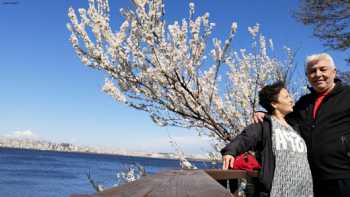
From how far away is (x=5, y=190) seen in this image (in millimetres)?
38000

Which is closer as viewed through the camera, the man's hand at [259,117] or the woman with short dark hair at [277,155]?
the woman with short dark hair at [277,155]

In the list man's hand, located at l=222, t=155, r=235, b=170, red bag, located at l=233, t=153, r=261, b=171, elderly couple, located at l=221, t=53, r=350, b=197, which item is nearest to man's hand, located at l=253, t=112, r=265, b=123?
elderly couple, located at l=221, t=53, r=350, b=197

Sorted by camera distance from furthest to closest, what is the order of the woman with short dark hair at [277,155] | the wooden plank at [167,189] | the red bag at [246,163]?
the red bag at [246,163], the woman with short dark hair at [277,155], the wooden plank at [167,189]

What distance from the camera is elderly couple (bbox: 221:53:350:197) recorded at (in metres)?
2.72

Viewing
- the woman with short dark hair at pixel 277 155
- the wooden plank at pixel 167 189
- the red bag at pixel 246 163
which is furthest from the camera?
the red bag at pixel 246 163

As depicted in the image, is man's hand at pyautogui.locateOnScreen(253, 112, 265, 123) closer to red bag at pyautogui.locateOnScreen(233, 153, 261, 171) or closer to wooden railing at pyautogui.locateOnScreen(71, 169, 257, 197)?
red bag at pyautogui.locateOnScreen(233, 153, 261, 171)

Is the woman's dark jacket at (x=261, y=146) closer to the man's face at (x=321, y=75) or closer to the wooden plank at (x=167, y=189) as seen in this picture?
the man's face at (x=321, y=75)

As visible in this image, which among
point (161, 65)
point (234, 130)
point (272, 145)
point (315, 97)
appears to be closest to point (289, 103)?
point (315, 97)

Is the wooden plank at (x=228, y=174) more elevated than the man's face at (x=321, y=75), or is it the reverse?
the man's face at (x=321, y=75)

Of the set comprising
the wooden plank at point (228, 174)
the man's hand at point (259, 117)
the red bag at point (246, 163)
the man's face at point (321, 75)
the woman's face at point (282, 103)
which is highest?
the man's face at point (321, 75)

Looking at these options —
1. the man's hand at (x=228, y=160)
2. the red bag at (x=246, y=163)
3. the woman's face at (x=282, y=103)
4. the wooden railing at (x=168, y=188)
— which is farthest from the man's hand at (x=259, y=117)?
the wooden railing at (x=168, y=188)

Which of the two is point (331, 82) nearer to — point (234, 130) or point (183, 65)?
point (183, 65)

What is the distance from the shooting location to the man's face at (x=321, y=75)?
2934 mm

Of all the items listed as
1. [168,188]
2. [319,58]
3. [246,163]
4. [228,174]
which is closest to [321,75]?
[319,58]
